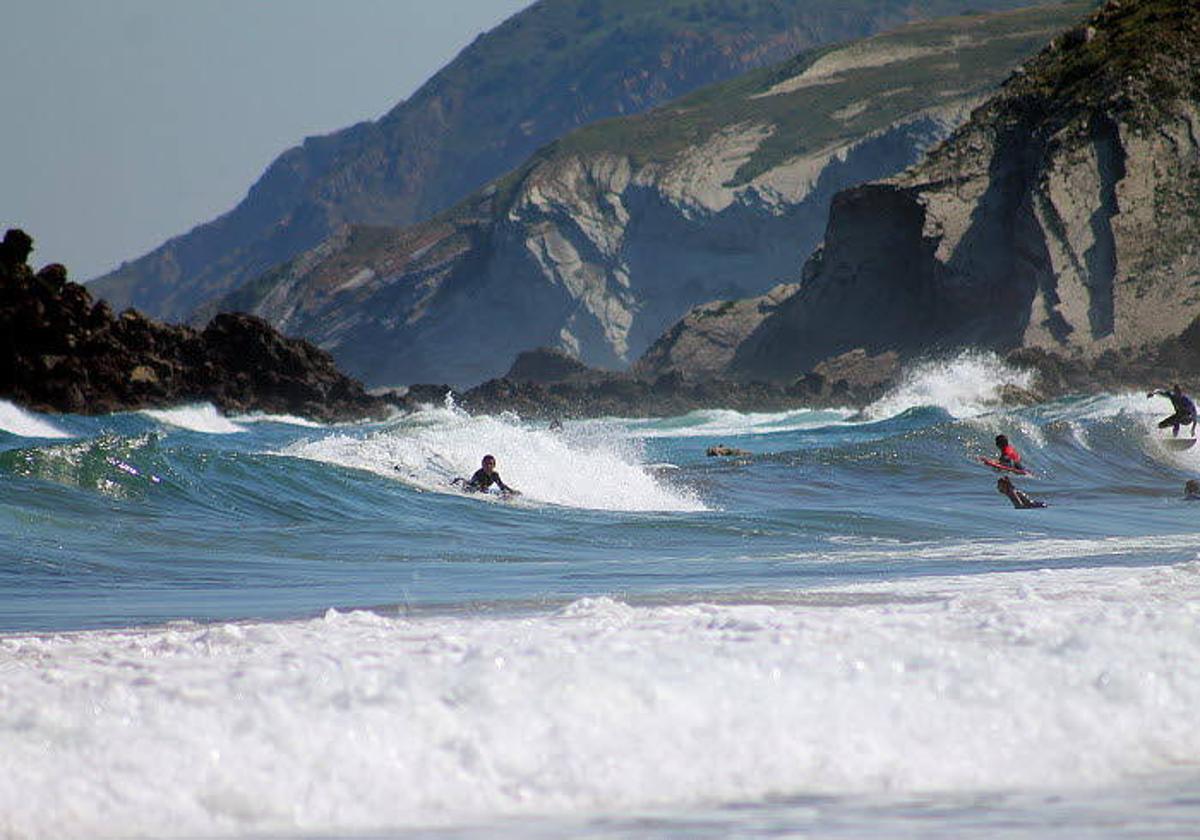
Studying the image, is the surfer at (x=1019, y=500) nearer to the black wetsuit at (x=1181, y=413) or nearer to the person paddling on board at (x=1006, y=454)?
the person paddling on board at (x=1006, y=454)

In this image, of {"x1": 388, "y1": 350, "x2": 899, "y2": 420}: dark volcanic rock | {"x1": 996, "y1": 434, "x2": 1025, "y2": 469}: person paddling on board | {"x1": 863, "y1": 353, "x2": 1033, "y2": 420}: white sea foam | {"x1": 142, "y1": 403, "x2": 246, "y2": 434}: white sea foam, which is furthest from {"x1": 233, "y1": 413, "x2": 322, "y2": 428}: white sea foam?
{"x1": 996, "y1": 434, "x2": 1025, "y2": 469}: person paddling on board

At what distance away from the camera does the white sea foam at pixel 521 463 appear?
24672 mm

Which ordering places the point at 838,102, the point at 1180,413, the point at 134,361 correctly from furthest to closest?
1. the point at 838,102
2. the point at 134,361
3. the point at 1180,413

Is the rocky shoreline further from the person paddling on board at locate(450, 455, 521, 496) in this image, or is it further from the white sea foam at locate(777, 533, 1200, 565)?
the white sea foam at locate(777, 533, 1200, 565)

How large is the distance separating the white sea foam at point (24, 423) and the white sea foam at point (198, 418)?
7.27m

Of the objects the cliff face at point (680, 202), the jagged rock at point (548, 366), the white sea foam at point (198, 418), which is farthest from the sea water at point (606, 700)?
the cliff face at point (680, 202)

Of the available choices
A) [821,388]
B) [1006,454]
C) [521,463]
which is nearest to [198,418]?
[521,463]

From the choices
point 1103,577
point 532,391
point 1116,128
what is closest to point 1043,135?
point 1116,128

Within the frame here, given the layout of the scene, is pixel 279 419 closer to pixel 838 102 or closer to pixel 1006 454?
pixel 1006 454

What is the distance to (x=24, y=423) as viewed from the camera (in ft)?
142

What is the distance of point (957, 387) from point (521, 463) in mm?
42374

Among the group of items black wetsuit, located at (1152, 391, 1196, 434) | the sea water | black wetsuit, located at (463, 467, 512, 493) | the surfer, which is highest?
the sea water

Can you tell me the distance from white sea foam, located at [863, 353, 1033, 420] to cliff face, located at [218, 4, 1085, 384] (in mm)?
80701

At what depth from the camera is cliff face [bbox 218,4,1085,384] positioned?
156625 millimetres
